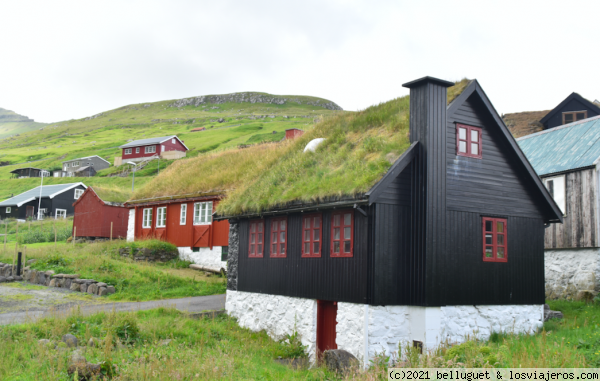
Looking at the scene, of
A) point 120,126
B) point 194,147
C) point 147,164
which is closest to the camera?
point 147,164

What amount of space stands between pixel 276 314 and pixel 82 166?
240 ft

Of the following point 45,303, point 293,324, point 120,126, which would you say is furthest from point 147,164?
point 120,126

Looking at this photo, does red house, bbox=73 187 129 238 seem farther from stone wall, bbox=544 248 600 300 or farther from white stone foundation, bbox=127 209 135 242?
stone wall, bbox=544 248 600 300

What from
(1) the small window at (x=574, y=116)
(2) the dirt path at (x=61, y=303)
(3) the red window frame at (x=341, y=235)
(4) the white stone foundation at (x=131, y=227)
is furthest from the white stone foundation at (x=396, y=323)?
(4) the white stone foundation at (x=131, y=227)

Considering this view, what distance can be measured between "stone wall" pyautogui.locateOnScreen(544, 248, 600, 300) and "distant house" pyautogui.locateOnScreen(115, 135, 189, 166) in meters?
64.2

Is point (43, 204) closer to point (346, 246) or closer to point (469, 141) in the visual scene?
point (346, 246)

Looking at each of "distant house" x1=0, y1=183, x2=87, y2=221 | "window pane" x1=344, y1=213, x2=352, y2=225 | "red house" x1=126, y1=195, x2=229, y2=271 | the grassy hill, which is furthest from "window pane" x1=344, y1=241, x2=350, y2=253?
"distant house" x1=0, y1=183, x2=87, y2=221

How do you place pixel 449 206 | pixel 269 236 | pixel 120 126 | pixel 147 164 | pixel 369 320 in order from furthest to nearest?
pixel 120 126, pixel 147 164, pixel 269 236, pixel 449 206, pixel 369 320

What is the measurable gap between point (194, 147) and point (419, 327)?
260 ft

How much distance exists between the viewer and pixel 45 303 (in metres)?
19.2

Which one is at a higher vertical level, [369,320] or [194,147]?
[194,147]

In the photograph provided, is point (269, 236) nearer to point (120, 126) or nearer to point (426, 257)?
point (426, 257)

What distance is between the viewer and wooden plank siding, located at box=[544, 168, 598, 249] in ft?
60.2

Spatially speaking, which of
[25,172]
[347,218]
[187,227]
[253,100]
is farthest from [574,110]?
[253,100]
